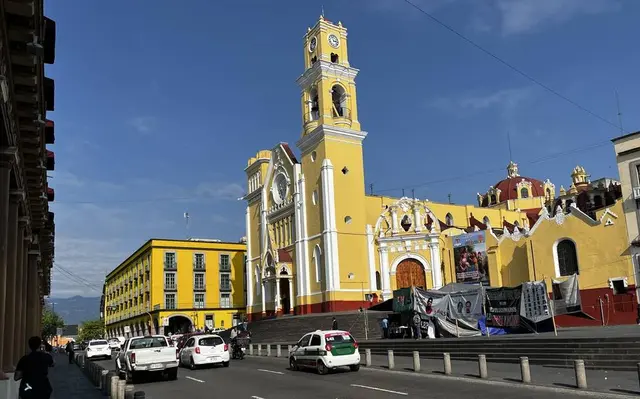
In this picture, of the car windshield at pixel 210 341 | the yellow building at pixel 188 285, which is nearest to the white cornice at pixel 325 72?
the yellow building at pixel 188 285

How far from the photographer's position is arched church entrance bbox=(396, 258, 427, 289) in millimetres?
50406

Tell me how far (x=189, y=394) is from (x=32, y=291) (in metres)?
15.4

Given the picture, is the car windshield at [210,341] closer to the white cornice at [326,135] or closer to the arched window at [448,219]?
the white cornice at [326,135]

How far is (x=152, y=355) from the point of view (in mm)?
20359

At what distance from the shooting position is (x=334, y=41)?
54.3 metres

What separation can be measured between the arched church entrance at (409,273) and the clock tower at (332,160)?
300 centimetres

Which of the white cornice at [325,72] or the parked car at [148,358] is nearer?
the parked car at [148,358]

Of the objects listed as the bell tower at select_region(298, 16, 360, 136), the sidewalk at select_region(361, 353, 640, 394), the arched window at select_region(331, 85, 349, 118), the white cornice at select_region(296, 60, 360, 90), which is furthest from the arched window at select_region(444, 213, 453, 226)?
the sidewalk at select_region(361, 353, 640, 394)

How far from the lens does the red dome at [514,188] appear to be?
78562 mm

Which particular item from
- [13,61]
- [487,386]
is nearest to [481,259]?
[487,386]

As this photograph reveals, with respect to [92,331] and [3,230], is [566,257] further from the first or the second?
[92,331]

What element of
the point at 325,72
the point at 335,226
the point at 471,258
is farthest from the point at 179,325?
the point at 471,258

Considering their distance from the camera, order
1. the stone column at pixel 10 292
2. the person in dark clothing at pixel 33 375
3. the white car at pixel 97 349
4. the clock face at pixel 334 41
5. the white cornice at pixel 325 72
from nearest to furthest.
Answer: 1. the person in dark clothing at pixel 33 375
2. the stone column at pixel 10 292
3. the white car at pixel 97 349
4. the white cornice at pixel 325 72
5. the clock face at pixel 334 41

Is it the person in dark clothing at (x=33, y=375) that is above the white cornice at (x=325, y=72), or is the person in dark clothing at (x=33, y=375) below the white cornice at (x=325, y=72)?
below
